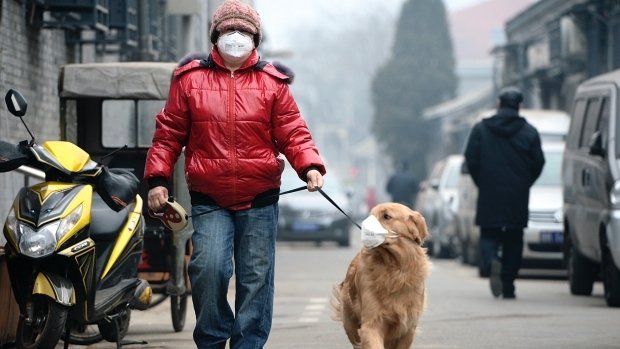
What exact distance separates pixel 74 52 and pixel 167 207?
1271 centimetres

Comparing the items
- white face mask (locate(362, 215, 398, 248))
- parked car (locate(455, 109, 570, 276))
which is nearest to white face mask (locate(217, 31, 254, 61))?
white face mask (locate(362, 215, 398, 248))

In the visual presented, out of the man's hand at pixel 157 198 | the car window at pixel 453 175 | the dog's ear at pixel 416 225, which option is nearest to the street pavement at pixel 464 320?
the dog's ear at pixel 416 225

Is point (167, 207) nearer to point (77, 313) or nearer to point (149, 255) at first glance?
point (77, 313)

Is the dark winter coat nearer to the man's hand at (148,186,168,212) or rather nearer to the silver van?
the silver van

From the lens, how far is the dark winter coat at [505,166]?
16.1 meters

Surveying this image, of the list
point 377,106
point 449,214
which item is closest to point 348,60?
point 377,106

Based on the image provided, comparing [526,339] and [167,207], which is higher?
[167,207]

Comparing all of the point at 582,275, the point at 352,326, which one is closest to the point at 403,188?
the point at 582,275

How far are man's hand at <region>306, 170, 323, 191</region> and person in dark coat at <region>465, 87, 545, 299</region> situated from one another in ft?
26.1

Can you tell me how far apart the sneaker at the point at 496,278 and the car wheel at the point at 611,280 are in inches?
40.7

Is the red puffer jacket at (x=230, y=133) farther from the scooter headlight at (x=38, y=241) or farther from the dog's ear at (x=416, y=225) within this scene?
the scooter headlight at (x=38, y=241)

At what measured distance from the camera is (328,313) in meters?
14.6

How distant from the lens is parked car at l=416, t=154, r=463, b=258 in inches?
1118

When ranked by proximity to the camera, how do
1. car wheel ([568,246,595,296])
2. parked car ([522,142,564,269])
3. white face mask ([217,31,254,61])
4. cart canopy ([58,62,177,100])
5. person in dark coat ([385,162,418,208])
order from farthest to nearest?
1. person in dark coat ([385,162,418,208])
2. parked car ([522,142,564,269])
3. car wheel ([568,246,595,296])
4. cart canopy ([58,62,177,100])
5. white face mask ([217,31,254,61])
